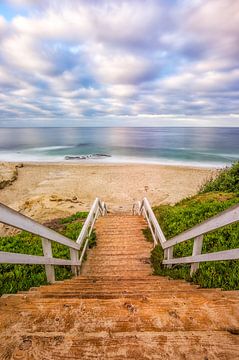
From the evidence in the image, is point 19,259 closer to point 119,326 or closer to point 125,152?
point 119,326

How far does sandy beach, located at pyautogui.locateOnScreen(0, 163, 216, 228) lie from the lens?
1512 centimetres

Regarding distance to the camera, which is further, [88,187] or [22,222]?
[88,187]

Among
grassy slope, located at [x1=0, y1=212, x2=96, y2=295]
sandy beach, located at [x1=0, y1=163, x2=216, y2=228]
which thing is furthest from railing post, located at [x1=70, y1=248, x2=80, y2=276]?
sandy beach, located at [x1=0, y1=163, x2=216, y2=228]

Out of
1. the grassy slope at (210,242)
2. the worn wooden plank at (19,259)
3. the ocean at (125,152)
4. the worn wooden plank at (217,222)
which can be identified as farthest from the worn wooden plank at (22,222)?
the ocean at (125,152)

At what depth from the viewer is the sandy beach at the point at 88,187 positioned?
49.6 feet

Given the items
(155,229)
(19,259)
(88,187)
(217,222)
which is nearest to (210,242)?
(155,229)

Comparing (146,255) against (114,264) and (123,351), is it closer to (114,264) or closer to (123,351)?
(114,264)

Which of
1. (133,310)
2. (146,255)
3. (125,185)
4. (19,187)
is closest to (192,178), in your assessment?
(125,185)


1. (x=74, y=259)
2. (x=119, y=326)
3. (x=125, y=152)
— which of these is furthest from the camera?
(x=125, y=152)

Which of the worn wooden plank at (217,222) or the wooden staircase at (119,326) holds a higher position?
the worn wooden plank at (217,222)

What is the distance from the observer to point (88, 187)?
22.3 meters

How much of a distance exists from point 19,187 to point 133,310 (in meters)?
22.7

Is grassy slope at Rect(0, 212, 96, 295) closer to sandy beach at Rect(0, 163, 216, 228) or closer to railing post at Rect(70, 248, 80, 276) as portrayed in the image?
railing post at Rect(70, 248, 80, 276)

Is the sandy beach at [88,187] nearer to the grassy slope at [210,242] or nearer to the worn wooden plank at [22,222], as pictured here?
the grassy slope at [210,242]
